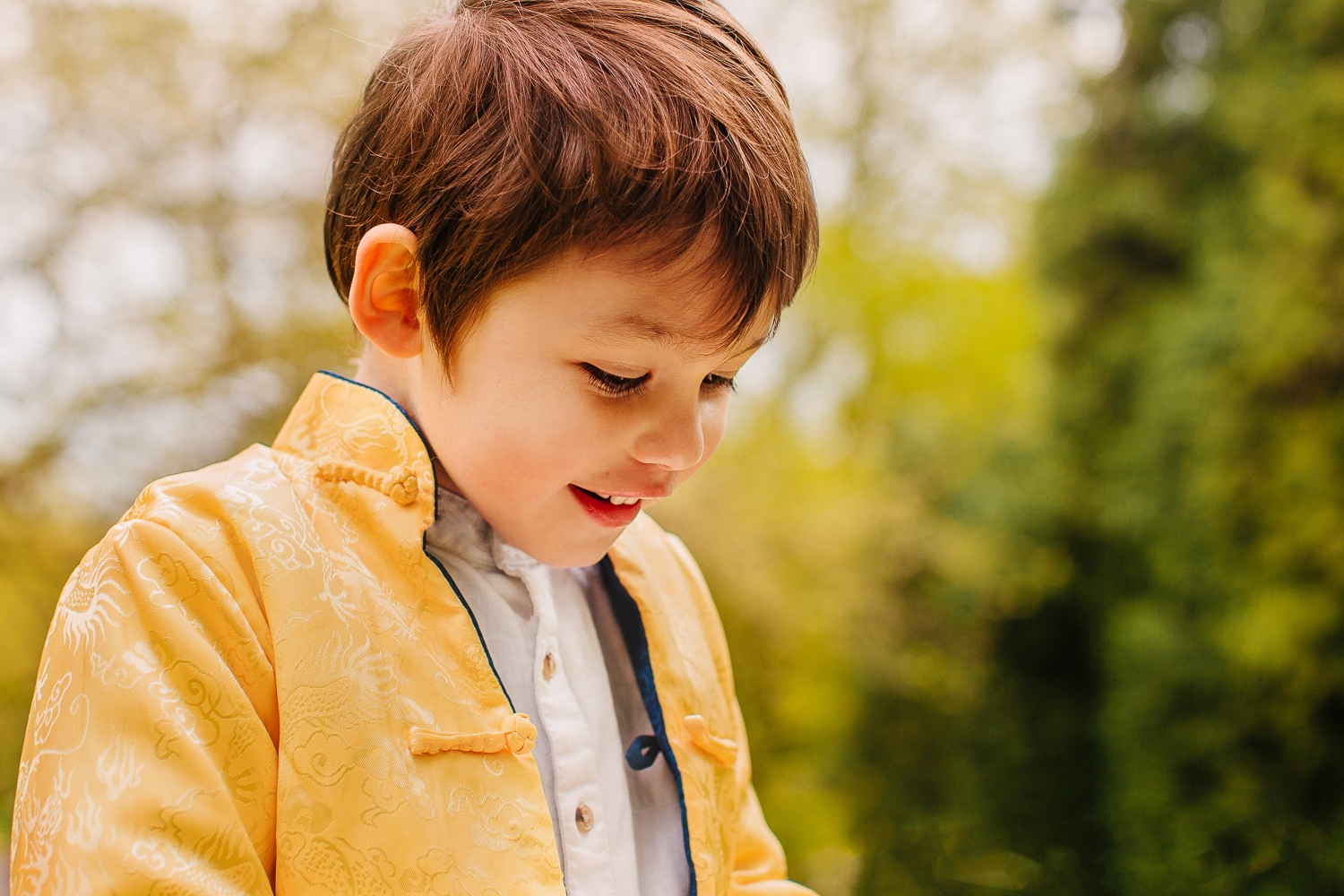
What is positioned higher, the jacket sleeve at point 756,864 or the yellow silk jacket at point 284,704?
the yellow silk jacket at point 284,704

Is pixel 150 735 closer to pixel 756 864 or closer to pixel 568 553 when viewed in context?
pixel 568 553

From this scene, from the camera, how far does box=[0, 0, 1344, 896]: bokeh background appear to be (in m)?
3.80

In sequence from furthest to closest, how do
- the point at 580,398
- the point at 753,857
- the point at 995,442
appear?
the point at 995,442, the point at 753,857, the point at 580,398

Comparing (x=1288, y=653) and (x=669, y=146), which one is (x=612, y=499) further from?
(x=1288, y=653)

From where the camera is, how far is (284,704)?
0.61 metres

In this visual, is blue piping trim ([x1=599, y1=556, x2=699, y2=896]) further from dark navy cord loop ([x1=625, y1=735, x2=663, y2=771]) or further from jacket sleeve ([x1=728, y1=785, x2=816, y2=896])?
jacket sleeve ([x1=728, y1=785, x2=816, y2=896])

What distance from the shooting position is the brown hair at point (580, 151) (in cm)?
63

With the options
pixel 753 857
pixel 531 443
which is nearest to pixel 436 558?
pixel 531 443

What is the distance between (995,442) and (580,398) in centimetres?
614

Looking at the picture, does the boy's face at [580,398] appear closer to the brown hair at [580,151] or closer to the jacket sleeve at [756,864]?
the brown hair at [580,151]

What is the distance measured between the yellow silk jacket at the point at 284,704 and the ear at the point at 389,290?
55 mm

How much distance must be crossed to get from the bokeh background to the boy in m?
1.86

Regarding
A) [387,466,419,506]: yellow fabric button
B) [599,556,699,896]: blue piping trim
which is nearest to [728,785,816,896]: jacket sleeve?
[599,556,699,896]: blue piping trim

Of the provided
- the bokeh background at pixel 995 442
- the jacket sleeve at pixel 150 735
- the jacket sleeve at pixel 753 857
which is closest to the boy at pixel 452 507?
the jacket sleeve at pixel 150 735
